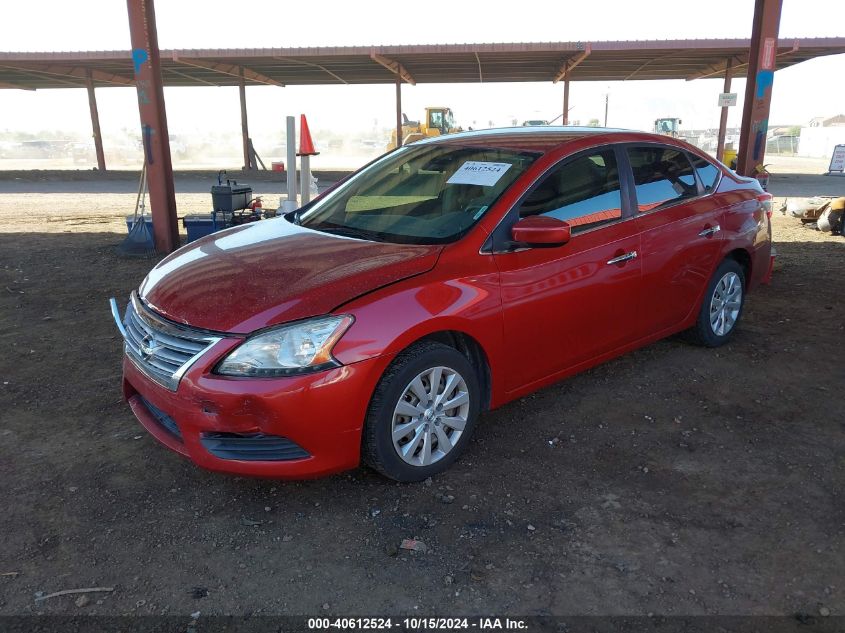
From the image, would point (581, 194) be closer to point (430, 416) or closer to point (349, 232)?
point (349, 232)

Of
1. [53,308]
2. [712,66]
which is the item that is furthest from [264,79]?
[53,308]

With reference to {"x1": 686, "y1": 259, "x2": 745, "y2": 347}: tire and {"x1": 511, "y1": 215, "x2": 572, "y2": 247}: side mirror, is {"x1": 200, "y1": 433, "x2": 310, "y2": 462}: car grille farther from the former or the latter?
{"x1": 686, "y1": 259, "x2": 745, "y2": 347}: tire

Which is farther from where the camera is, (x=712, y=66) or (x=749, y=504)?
(x=712, y=66)

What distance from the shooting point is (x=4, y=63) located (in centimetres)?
2203

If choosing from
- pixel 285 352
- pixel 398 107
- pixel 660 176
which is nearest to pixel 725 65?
pixel 398 107

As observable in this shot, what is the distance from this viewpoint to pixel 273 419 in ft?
8.86

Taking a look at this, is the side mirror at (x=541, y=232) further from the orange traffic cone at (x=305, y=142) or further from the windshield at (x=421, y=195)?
the orange traffic cone at (x=305, y=142)

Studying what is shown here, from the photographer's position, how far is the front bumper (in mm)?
2686

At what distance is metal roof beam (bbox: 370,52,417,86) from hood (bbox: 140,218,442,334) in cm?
1881

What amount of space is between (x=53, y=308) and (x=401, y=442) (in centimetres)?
461

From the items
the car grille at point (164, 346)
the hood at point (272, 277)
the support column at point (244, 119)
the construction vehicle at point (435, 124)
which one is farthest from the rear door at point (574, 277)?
the support column at point (244, 119)

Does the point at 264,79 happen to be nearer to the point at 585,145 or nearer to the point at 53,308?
the point at 53,308

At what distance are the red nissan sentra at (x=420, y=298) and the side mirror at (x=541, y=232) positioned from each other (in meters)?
0.01

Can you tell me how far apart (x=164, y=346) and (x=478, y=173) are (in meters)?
1.93
